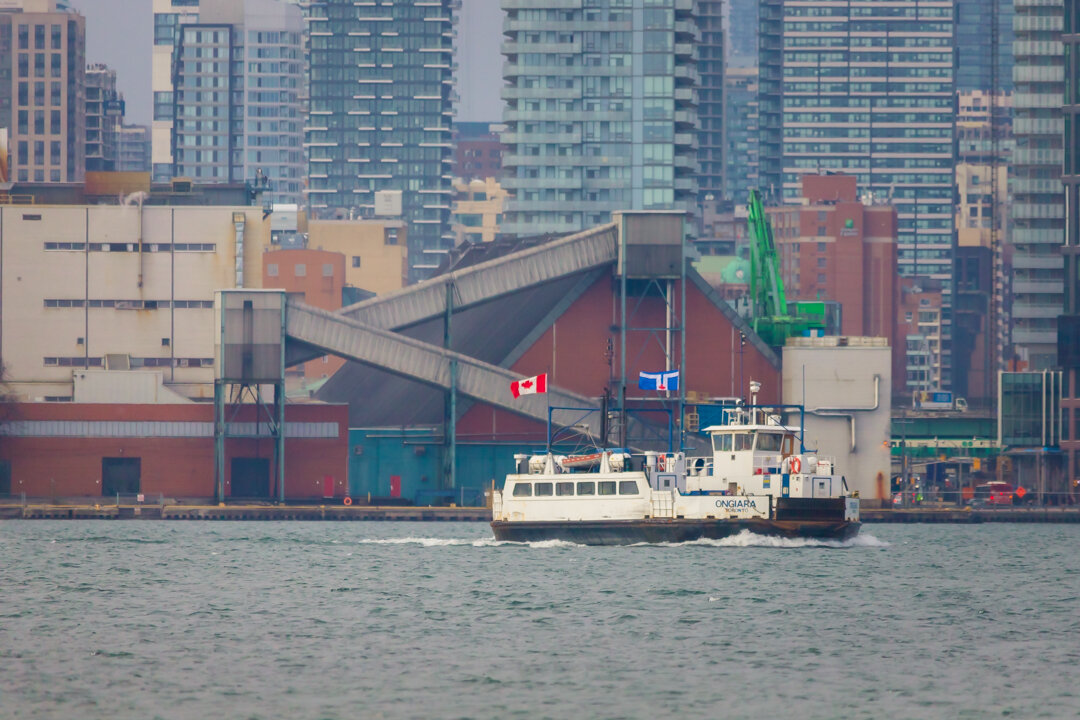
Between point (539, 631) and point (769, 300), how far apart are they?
90.2 metres

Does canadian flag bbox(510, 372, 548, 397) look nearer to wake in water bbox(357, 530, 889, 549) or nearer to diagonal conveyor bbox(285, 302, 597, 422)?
wake in water bbox(357, 530, 889, 549)

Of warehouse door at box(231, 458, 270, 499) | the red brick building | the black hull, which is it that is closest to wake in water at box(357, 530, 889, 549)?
the black hull

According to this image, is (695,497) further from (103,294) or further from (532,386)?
(103,294)

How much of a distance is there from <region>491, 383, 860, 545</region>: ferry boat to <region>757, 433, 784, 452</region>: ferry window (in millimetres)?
46

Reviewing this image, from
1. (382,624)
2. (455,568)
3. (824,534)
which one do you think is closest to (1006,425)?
(824,534)

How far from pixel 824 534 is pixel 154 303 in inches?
2738

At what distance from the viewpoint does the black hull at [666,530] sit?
92000 millimetres

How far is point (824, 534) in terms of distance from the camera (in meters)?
92.6

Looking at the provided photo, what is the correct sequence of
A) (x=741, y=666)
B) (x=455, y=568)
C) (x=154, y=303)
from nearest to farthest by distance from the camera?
(x=741, y=666)
(x=455, y=568)
(x=154, y=303)

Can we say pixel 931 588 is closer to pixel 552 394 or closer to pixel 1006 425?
pixel 552 394

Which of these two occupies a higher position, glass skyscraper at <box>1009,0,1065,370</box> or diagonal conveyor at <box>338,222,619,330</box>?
glass skyscraper at <box>1009,0,1065,370</box>

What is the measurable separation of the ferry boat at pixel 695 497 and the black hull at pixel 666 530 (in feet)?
0.15

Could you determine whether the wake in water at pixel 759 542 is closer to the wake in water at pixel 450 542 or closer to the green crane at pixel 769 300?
the wake in water at pixel 450 542

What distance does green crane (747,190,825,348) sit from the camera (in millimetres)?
146125
